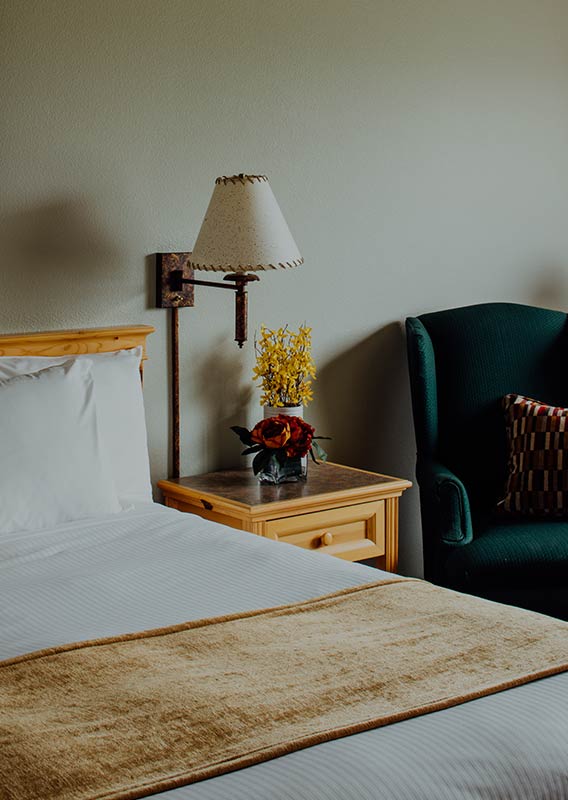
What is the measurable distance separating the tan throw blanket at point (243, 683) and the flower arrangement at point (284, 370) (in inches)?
48.6

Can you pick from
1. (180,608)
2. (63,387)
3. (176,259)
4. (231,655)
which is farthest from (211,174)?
(231,655)

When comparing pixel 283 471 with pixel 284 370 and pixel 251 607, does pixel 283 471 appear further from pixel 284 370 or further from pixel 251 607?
pixel 251 607

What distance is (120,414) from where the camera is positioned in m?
2.68

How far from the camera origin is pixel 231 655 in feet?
5.43

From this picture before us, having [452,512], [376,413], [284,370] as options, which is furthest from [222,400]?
[452,512]

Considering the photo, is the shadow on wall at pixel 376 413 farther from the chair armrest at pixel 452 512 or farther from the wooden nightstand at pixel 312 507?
the chair armrest at pixel 452 512

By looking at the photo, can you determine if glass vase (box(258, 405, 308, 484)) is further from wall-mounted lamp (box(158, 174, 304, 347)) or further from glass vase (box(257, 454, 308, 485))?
wall-mounted lamp (box(158, 174, 304, 347))

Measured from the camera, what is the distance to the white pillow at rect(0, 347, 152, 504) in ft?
8.64

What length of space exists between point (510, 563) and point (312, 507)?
1.83 feet

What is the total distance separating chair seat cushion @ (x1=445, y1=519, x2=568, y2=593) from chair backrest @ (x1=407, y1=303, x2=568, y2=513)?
15.8 inches

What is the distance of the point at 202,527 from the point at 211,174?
1.14 metres

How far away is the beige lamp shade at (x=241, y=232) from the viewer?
2799 mm

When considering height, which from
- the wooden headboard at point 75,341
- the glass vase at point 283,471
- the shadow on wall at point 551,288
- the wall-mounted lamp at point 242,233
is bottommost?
the glass vase at point 283,471

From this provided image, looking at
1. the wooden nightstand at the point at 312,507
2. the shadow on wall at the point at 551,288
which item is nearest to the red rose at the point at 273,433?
the wooden nightstand at the point at 312,507
